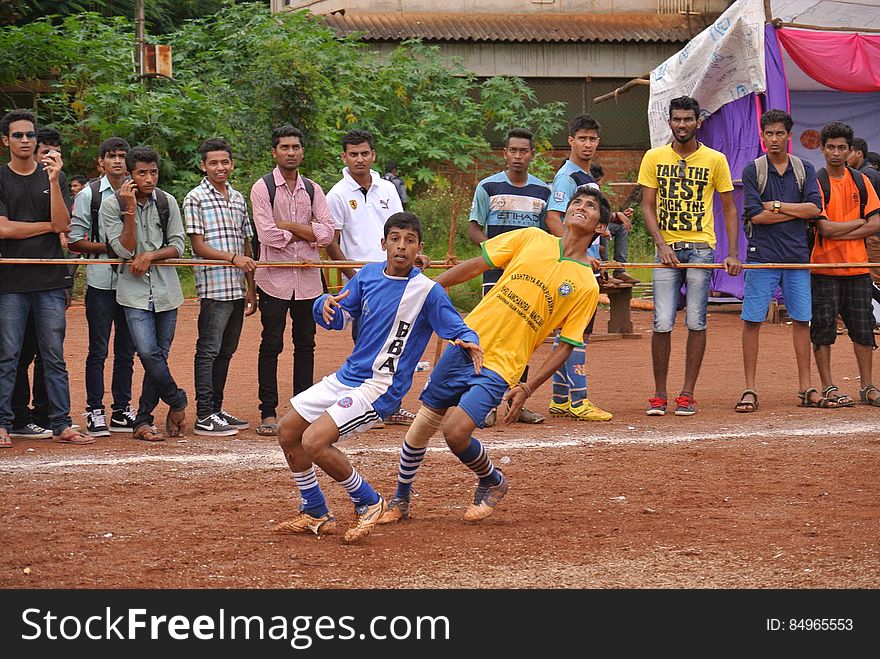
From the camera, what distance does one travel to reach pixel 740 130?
15.2 m

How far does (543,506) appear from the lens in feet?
21.9

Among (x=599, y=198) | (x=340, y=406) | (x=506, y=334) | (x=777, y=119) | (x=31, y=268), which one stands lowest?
(x=340, y=406)

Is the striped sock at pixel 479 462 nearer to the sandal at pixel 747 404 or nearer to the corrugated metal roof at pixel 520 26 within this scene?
the sandal at pixel 747 404

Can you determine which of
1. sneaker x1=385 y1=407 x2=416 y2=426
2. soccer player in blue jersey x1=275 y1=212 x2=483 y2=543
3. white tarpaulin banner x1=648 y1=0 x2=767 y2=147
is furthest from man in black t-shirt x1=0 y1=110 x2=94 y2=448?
white tarpaulin banner x1=648 y1=0 x2=767 y2=147

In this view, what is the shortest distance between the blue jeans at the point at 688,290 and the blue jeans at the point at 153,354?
12.3ft

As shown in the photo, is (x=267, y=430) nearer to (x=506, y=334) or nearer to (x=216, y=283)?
(x=216, y=283)

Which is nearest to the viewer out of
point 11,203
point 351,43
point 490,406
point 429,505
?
point 490,406

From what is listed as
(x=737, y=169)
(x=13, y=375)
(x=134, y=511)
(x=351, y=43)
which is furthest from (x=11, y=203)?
(x=351, y=43)

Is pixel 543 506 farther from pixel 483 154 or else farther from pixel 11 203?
pixel 483 154

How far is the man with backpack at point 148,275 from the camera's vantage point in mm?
8469

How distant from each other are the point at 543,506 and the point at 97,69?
1645cm

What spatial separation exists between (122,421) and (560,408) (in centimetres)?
335

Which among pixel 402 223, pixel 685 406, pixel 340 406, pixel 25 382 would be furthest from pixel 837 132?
pixel 25 382

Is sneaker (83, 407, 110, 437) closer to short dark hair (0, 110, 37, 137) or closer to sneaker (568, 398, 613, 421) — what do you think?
short dark hair (0, 110, 37, 137)
